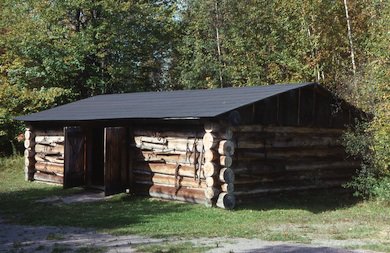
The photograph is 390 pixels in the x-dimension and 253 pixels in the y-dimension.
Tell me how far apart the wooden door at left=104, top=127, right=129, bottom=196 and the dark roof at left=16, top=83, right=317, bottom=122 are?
0.52 m

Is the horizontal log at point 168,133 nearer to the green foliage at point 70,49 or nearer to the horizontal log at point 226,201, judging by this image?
the horizontal log at point 226,201

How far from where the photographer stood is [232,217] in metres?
11.7

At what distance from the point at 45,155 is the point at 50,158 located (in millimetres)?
336

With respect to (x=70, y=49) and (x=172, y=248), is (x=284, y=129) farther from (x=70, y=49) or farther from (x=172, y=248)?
(x=70, y=49)

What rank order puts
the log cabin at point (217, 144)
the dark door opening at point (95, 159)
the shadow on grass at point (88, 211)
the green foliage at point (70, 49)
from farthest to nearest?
the green foliage at point (70, 49) < the dark door opening at point (95, 159) < the log cabin at point (217, 144) < the shadow on grass at point (88, 211)

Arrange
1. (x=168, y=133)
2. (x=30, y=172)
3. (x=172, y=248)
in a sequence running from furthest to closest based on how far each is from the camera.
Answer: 1. (x=30, y=172)
2. (x=168, y=133)
3. (x=172, y=248)

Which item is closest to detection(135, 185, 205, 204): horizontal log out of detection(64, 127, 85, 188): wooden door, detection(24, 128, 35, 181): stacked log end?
detection(64, 127, 85, 188): wooden door

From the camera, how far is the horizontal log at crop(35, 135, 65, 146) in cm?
1797

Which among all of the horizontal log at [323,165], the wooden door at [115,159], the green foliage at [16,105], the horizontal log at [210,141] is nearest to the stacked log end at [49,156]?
the wooden door at [115,159]

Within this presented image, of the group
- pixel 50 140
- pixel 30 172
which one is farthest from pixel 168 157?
pixel 30 172

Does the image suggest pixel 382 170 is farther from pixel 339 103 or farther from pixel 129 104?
pixel 129 104

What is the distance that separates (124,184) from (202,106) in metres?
3.51

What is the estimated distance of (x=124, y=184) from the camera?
1520 cm

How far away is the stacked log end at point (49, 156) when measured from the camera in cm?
1811
